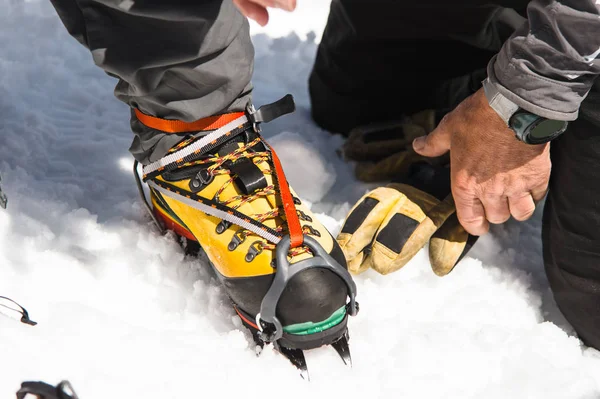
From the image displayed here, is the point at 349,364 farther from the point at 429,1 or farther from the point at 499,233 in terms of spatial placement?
the point at 429,1

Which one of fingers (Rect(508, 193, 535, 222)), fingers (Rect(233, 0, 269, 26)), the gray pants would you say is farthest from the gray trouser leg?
fingers (Rect(508, 193, 535, 222))

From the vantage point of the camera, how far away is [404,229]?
1.11 m

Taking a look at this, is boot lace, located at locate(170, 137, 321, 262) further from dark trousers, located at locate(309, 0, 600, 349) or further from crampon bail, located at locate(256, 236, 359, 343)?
dark trousers, located at locate(309, 0, 600, 349)

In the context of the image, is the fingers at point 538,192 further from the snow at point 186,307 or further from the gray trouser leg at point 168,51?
the gray trouser leg at point 168,51

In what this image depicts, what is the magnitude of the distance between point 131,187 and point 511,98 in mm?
756

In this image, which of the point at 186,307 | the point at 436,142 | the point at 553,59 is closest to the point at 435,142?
the point at 436,142

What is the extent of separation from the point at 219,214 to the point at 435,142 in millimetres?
400

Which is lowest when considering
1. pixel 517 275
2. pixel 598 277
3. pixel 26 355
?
pixel 517 275

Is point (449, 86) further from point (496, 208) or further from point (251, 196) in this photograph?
point (251, 196)

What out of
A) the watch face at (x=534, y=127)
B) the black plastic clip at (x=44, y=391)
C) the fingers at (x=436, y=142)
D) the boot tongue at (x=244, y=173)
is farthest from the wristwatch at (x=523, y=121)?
the black plastic clip at (x=44, y=391)

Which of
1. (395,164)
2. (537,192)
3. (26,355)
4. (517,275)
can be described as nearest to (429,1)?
(395,164)

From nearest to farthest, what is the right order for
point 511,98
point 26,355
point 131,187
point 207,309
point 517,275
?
point 26,355 → point 511,98 → point 207,309 → point 517,275 → point 131,187

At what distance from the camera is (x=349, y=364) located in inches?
37.1

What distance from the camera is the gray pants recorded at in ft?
2.95
